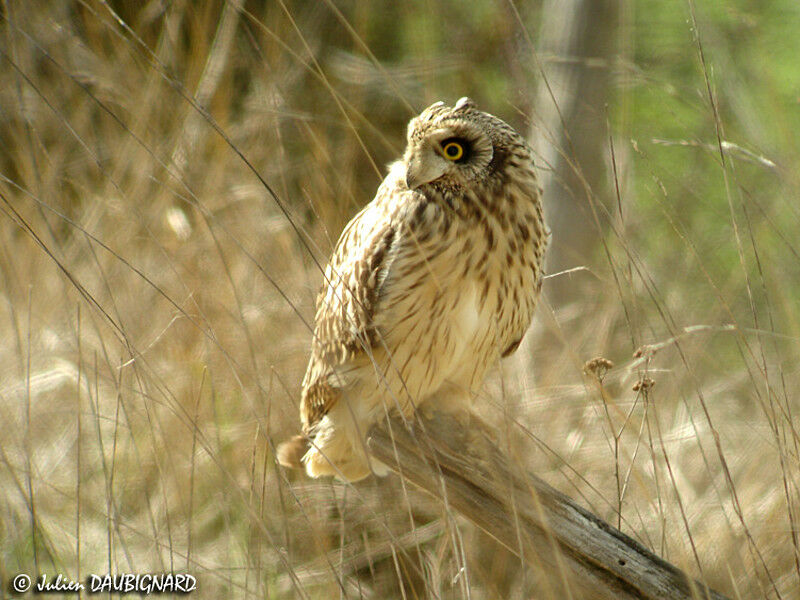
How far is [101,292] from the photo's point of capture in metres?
4.11

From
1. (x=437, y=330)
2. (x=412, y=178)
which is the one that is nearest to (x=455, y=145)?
(x=412, y=178)

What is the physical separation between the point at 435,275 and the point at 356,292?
0.99 feet

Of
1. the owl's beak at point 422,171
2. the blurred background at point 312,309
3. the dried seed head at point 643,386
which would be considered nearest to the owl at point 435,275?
the owl's beak at point 422,171

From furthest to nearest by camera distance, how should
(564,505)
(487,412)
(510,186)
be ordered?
1. (487,412)
2. (510,186)
3. (564,505)

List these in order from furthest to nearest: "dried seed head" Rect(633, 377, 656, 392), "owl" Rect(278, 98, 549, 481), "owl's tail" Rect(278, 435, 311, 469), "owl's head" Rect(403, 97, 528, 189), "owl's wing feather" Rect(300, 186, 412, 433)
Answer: "owl's tail" Rect(278, 435, 311, 469) → "owl's wing feather" Rect(300, 186, 412, 433) → "owl" Rect(278, 98, 549, 481) → "owl's head" Rect(403, 97, 528, 189) → "dried seed head" Rect(633, 377, 656, 392)

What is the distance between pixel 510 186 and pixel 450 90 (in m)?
3.36

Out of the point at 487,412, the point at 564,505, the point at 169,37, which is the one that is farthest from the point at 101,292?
the point at 564,505

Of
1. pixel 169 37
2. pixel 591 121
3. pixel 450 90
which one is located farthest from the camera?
pixel 450 90

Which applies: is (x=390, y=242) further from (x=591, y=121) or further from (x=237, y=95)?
(x=237, y=95)

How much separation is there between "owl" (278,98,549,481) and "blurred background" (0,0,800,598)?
0.11m

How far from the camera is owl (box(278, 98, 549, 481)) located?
216 cm

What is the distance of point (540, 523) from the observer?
1.86 meters

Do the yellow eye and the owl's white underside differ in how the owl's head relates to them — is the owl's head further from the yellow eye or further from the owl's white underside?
the owl's white underside

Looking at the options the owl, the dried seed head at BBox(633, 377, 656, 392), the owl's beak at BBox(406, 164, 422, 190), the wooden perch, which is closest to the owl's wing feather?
the owl
